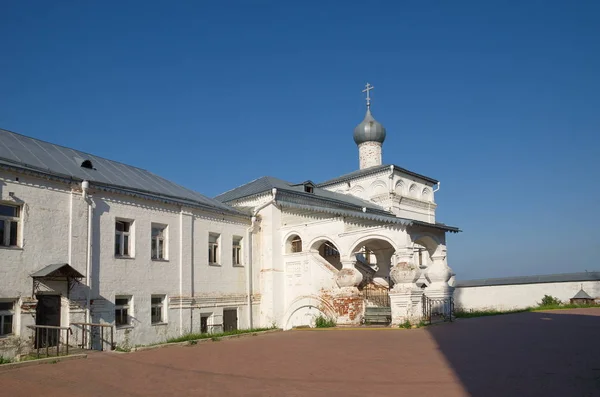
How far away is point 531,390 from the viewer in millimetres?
7375

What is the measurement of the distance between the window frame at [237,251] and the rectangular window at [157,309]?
3.77 m

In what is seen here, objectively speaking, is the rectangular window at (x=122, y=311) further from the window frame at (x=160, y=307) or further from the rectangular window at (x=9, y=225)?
the rectangular window at (x=9, y=225)

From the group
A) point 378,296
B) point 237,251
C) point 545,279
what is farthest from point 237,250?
point 545,279

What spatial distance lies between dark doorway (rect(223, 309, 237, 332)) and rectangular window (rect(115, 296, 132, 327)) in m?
4.18

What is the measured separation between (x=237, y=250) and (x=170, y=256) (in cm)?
358

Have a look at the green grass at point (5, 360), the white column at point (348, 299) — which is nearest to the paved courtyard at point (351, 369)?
the green grass at point (5, 360)

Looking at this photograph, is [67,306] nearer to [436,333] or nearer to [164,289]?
[164,289]

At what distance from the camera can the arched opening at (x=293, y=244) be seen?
2081cm

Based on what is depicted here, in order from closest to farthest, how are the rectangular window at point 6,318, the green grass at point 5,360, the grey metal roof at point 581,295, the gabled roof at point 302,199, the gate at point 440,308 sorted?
1. the green grass at point 5,360
2. the rectangular window at point 6,318
3. the gate at point 440,308
4. the gabled roof at point 302,199
5. the grey metal roof at point 581,295

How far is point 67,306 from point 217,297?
593cm

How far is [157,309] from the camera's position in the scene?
1642cm

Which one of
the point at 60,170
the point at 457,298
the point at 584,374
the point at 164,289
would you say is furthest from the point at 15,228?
the point at 457,298

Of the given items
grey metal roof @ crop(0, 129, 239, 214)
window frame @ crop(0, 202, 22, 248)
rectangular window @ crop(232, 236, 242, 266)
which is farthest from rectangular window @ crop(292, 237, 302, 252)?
window frame @ crop(0, 202, 22, 248)

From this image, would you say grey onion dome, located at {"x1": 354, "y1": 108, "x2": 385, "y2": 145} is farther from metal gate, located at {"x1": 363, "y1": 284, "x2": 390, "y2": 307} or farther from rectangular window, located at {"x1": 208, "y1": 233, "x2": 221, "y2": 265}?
rectangular window, located at {"x1": 208, "y1": 233, "x2": 221, "y2": 265}
